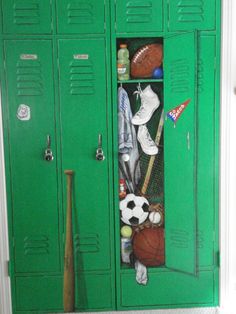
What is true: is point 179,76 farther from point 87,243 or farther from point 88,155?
point 87,243

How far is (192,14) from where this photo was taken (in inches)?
106

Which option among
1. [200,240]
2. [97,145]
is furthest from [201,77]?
[200,240]

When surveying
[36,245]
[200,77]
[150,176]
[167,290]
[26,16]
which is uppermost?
[26,16]

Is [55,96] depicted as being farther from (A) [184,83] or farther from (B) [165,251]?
(B) [165,251]

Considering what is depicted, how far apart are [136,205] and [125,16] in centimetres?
121

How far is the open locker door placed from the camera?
2.68 meters

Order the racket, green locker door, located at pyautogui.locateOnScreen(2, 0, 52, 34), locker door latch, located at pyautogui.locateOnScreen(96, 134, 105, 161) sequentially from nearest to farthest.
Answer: green locker door, located at pyautogui.locateOnScreen(2, 0, 52, 34) → locker door latch, located at pyautogui.locateOnScreen(96, 134, 105, 161) → the racket

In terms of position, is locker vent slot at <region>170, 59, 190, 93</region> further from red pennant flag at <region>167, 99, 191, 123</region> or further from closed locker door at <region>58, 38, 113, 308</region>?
closed locker door at <region>58, 38, 113, 308</region>

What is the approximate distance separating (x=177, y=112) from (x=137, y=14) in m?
0.66

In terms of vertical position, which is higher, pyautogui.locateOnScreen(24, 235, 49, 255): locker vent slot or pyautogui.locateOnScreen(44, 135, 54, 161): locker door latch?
pyautogui.locateOnScreen(44, 135, 54, 161): locker door latch

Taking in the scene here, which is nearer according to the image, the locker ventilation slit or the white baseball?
the locker ventilation slit

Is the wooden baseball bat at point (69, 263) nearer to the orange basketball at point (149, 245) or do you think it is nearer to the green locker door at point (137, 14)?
the orange basketball at point (149, 245)

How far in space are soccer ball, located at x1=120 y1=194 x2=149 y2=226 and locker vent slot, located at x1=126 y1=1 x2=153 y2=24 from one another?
1.13 meters

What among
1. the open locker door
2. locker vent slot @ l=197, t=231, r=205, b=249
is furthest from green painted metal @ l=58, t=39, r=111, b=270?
locker vent slot @ l=197, t=231, r=205, b=249
